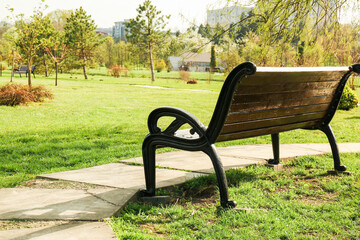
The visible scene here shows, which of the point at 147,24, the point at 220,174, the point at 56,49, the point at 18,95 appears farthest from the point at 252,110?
the point at 147,24

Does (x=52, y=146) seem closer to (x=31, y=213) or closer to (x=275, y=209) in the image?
(x=31, y=213)

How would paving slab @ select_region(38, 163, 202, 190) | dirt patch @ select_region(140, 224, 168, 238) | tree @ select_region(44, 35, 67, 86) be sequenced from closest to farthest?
dirt patch @ select_region(140, 224, 168, 238) < paving slab @ select_region(38, 163, 202, 190) < tree @ select_region(44, 35, 67, 86)

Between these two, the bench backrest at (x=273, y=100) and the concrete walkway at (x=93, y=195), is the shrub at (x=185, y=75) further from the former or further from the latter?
the bench backrest at (x=273, y=100)

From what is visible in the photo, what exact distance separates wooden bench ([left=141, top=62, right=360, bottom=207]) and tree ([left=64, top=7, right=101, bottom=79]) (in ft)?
116

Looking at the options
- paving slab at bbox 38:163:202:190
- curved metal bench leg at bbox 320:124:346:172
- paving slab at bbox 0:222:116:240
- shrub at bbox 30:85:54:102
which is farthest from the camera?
shrub at bbox 30:85:54:102

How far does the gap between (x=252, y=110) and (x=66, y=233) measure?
5.03ft

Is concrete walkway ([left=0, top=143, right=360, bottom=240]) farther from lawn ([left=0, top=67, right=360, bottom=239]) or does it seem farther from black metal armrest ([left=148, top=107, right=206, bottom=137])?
black metal armrest ([left=148, top=107, right=206, bottom=137])

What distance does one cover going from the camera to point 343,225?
251 cm

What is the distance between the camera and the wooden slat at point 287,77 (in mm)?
2509

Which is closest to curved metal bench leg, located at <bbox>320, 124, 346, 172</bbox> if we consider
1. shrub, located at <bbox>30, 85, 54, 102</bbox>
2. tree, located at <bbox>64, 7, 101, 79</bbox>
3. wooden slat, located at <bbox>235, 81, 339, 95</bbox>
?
wooden slat, located at <bbox>235, 81, 339, 95</bbox>

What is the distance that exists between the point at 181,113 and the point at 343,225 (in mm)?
1328

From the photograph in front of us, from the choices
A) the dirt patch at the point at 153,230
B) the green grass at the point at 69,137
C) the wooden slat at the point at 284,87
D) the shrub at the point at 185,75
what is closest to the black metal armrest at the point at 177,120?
the wooden slat at the point at 284,87

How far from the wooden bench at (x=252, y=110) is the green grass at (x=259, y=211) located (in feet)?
0.74

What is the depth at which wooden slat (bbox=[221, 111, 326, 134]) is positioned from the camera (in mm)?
2764
